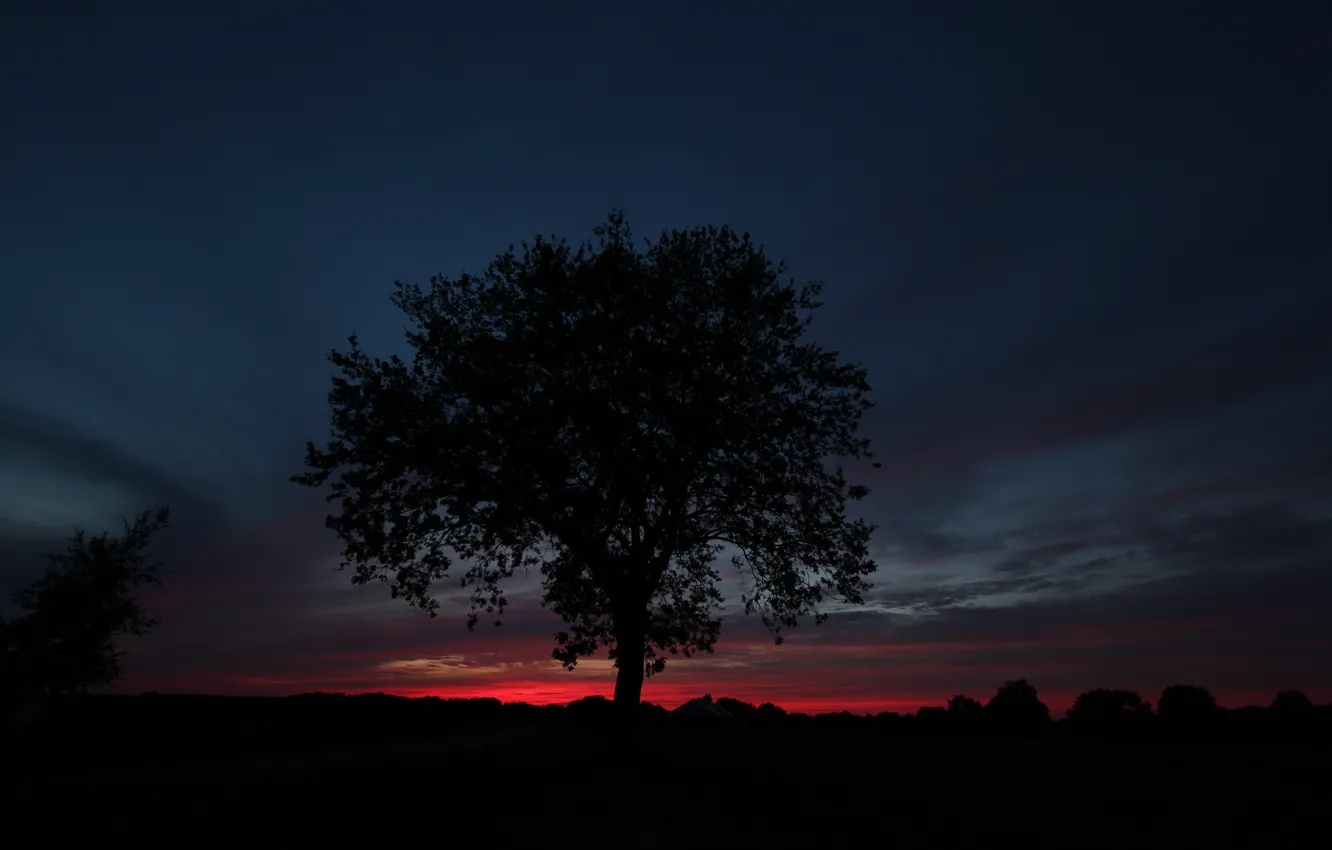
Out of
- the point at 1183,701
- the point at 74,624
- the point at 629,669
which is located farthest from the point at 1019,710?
the point at 74,624

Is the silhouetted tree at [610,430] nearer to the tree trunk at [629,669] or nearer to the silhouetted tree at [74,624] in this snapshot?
the tree trunk at [629,669]

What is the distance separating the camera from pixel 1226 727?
100 feet

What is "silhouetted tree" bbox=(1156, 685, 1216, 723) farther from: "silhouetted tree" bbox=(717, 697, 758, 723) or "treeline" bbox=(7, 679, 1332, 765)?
"silhouetted tree" bbox=(717, 697, 758, 723)

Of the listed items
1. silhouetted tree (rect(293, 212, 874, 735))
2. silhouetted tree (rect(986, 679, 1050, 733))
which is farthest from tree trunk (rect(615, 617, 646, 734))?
silhouetted tree (rect(986, 679, 1050, 733))

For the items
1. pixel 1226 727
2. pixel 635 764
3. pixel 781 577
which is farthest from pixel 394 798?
pixel 1226 727

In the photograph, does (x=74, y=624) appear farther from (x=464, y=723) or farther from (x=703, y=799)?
(x=703, y=799)

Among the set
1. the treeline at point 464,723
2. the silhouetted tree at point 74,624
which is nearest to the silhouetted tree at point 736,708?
the treeline at point 464,723

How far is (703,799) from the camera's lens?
63.4 ft

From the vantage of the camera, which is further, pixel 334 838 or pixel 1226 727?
pixel 1226 727

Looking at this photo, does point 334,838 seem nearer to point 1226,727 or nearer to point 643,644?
point 643,644

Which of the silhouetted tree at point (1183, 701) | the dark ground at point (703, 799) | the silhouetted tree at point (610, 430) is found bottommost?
the dark ground at point (703, 799)

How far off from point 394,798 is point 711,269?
70.2 feet

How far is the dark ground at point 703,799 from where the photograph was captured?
49.3ft

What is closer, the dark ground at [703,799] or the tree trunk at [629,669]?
the dark ground at [703,799]
